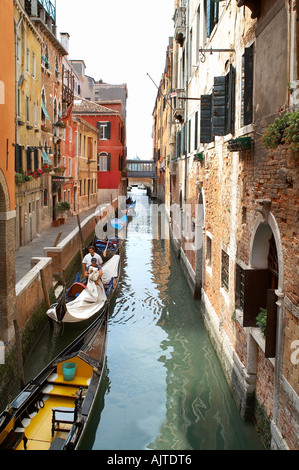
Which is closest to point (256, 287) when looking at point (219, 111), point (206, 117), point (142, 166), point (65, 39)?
point (219, 111)

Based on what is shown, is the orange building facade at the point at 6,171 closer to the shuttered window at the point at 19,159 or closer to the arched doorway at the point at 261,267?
the arched doorway at the point at 261,267

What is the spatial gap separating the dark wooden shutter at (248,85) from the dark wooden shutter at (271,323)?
230 centimetres

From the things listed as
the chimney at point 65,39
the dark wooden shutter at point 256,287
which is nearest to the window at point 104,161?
the chimney at point 65,39

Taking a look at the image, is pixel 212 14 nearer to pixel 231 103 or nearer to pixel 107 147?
pixel 231 103

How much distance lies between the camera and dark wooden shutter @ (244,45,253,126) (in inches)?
229

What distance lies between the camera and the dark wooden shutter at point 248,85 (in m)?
5.83

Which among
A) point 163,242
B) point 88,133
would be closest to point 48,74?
point 163,242

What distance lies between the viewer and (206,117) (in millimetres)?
8672

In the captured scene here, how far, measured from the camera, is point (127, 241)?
71.7ft

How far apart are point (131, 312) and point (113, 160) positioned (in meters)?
25.6

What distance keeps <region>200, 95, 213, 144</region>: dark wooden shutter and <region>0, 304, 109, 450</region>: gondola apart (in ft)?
14.0

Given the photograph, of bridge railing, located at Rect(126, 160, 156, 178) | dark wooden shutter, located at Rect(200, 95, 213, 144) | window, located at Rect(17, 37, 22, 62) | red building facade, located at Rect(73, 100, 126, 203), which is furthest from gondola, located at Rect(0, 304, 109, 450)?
bridge railing, located at Rect(126, 160, 156, 178)

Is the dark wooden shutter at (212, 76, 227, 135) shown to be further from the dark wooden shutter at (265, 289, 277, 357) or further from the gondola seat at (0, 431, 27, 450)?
the gondola seat at (0, 431, 27, 450)

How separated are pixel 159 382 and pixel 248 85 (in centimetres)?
445
